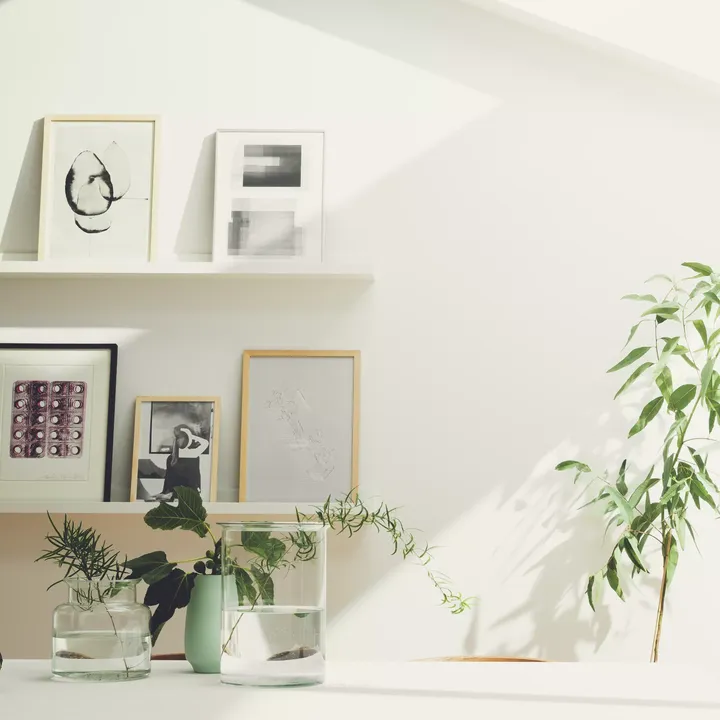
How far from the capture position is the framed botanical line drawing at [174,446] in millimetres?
2619

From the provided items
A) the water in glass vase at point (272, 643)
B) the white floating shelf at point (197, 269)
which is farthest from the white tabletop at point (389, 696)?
the white floating shelf at point (197, 269)

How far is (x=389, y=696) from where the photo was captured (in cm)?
98

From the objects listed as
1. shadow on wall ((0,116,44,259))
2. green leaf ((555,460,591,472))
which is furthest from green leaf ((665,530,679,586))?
shadow on wall ((0,116,44,259))

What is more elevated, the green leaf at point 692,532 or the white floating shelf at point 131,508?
the white floating shelf at point 131,508

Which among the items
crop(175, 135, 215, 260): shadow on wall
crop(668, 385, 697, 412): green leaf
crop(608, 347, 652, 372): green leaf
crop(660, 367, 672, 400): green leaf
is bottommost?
crop(668, 385, 697, 412): green leaf

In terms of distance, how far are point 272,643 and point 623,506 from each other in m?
1.60

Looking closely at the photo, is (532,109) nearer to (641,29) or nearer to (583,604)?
(641,29)

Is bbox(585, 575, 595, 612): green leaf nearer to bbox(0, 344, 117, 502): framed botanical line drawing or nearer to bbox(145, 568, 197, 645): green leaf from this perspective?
bbox(0, 344, 117, 502): framed botanical line drawing

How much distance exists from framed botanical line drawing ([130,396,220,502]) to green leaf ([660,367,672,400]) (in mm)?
1226

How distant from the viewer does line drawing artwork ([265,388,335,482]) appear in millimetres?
2625

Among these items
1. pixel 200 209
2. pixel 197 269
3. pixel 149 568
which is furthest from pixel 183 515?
pixel 200 209

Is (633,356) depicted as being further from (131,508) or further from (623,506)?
(131,508)

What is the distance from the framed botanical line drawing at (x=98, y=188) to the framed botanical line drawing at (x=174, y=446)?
0.45 metres

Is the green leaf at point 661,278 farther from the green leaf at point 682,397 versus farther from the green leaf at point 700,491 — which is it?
the green leaf at point 700,491
